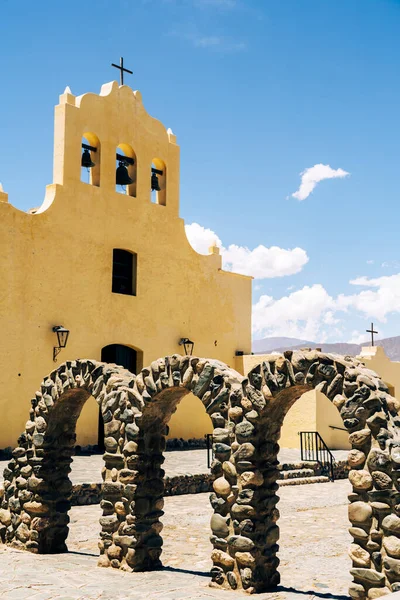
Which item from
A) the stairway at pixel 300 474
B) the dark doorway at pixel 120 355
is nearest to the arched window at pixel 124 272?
the dark doorway at pixel 120 355

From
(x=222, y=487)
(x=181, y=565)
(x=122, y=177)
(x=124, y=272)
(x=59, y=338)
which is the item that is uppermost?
(x=122, y=177)

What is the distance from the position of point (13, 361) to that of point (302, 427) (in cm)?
870

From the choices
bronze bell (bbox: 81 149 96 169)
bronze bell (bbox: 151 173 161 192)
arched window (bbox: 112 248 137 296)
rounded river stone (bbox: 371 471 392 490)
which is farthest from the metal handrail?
rounded river stone (bbox: 371 471 392 490)

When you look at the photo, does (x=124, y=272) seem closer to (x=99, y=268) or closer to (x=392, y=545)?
(x=99, y=268)

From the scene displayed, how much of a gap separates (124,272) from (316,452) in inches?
277

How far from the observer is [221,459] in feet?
24.4

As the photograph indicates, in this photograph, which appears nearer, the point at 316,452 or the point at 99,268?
the point at 99,268

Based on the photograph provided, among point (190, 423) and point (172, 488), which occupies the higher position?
point (190, 423)

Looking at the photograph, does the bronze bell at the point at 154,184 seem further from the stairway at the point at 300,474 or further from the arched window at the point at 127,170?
the stairway at the point at 300,474

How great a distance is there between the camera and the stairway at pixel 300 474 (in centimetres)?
1559

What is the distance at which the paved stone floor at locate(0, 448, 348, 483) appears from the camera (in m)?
13.1

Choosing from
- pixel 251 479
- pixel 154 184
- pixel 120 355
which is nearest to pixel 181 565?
pixel 251 479

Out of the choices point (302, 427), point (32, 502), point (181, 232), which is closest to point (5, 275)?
point (181, 232)

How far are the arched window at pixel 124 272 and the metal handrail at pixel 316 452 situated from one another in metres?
6.18
